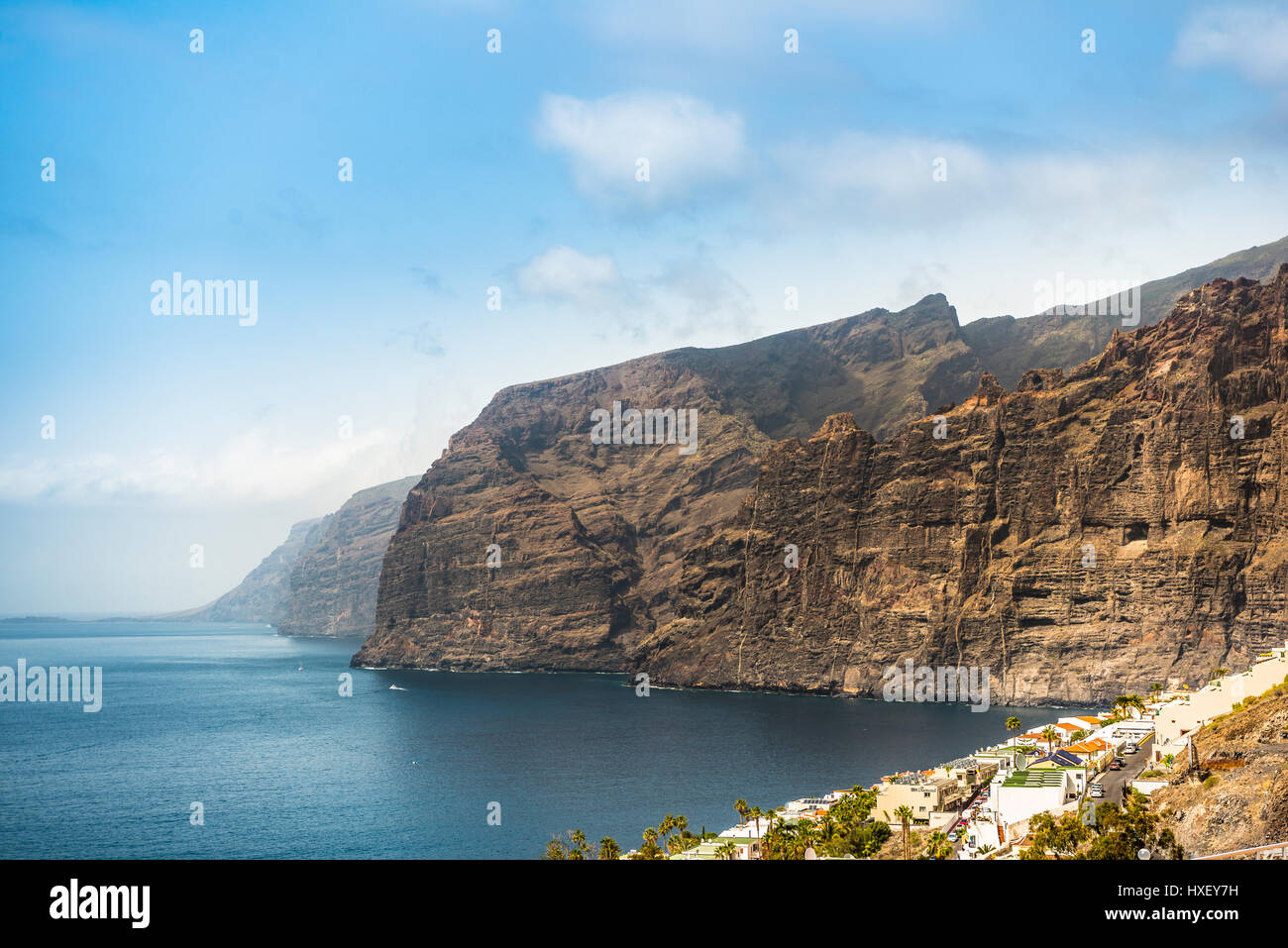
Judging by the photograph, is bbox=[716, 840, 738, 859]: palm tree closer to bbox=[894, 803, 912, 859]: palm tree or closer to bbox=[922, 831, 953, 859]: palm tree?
bbox=[894, 803, 912, 859]: palm tree

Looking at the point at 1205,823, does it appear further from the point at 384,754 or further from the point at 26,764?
the point at 26,764

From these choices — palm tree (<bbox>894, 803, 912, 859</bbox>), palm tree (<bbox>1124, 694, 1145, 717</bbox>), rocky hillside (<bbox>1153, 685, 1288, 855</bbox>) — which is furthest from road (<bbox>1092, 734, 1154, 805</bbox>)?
palm tree (<bbox>1124, 694, 1145, 717</bbox>)

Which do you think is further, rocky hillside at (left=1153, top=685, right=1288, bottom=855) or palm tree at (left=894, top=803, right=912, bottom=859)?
palm tree at (left=894, top=803, right=912, bottom=859)

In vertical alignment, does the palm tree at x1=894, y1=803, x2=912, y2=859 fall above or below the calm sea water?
above

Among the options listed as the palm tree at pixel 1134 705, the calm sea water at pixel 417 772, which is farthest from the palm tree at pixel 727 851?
the palm tree at pixel 1134 705

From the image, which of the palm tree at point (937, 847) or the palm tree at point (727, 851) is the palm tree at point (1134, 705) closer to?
the palm tree at point (937, 847)
